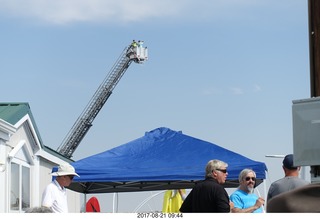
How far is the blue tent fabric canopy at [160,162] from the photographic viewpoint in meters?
9.62

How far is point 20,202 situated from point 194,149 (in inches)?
297

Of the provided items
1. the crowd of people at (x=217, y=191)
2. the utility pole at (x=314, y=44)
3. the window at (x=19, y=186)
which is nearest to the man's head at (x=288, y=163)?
the crowd of people at (x=217, y=191)

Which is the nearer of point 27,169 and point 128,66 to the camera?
point 27,169

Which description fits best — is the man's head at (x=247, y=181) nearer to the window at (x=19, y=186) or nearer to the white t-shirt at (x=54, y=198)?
the white t-shirt at (x=54, y=198)

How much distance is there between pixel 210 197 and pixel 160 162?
3454mm

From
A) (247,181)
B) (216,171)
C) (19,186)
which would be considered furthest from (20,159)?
(216,171)

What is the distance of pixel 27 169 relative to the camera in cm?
1748

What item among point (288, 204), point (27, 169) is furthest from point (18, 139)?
point (288, 204)

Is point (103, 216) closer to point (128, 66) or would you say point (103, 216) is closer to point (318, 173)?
point (318, 173)

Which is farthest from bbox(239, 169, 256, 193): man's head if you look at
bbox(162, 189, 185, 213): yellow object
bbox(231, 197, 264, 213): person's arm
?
bbox(162, 189, 185, 213): yellow object

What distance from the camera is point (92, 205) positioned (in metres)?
11.8

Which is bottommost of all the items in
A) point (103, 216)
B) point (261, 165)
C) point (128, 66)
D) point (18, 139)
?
point (103, 216)

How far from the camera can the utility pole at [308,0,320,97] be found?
2688mm

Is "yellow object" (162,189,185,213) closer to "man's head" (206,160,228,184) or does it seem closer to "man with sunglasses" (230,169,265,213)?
"man with sunglasses" (230,169,265,213)
